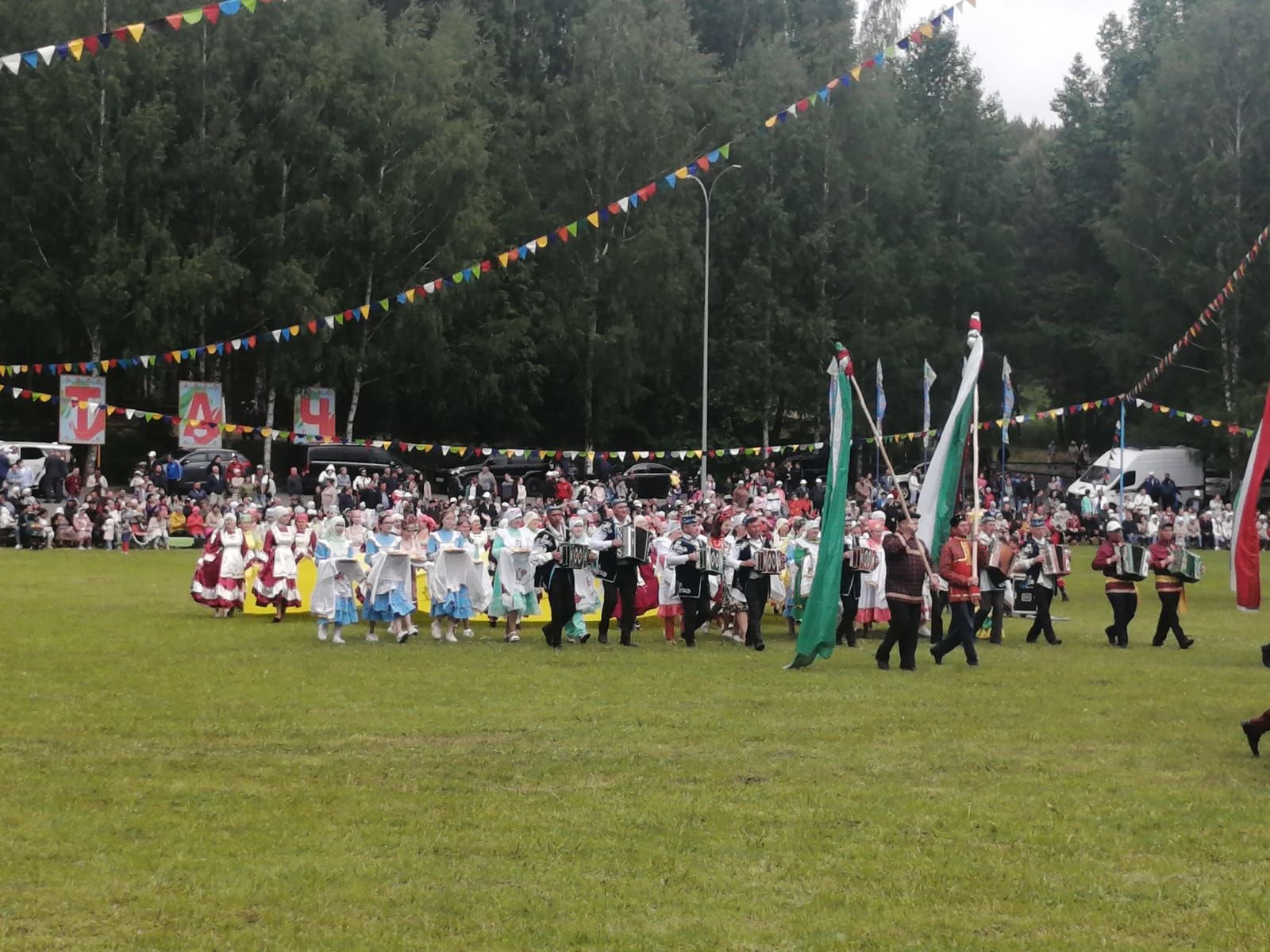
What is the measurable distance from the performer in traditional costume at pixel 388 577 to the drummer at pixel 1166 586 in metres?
9.64

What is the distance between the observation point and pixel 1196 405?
51.7 meters

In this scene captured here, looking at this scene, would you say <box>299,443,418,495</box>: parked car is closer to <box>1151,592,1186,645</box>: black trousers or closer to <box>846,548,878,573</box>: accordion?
<box>846,548,878,573</box>: accordion

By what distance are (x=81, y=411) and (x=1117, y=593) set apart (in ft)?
100

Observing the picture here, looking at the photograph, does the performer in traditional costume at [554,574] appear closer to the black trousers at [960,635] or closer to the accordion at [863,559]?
the accordion at [863,559]

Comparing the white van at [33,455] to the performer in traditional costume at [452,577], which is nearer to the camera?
the performer in traditional costume at [452,577]

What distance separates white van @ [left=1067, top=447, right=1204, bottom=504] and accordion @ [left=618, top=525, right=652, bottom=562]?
111ft

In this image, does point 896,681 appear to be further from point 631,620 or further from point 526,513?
point 526,513

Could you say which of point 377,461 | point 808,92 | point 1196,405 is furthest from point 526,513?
point 808,92

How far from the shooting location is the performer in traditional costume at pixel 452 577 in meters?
21.1

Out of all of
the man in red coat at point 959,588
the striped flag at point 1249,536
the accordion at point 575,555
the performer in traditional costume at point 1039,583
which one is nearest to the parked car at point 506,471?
the performer in traditional costume at point 1039,583

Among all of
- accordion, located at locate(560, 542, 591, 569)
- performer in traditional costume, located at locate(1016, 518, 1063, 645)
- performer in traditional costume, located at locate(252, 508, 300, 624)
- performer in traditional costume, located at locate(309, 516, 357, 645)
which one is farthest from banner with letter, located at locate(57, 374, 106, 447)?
performer in traditional costume, located at locate(1016, 518, 1063, 645)

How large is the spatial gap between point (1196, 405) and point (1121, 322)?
9.03 metres

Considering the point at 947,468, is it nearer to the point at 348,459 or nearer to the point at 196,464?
the point at 196,464

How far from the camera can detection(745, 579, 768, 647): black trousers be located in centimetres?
2100
